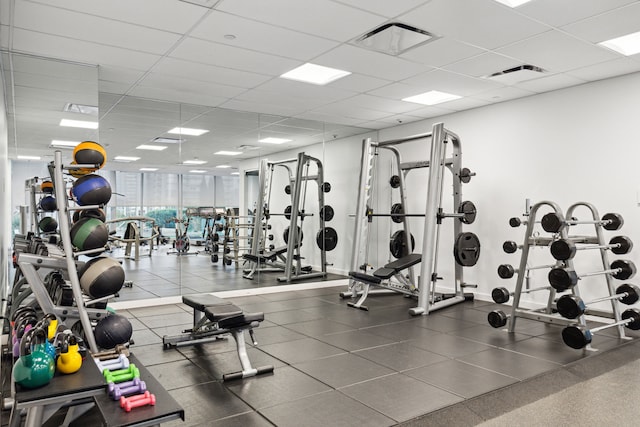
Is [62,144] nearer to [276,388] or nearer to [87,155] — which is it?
[87,155]

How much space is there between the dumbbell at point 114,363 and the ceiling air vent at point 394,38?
2854 millimetres

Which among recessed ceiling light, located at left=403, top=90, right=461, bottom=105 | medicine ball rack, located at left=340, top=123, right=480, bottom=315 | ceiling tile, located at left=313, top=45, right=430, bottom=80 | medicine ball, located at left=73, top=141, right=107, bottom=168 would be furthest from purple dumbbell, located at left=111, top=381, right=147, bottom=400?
recessed ceiling light, located at left=403, top=90, right=461, bottom=105

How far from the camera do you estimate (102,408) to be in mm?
1817

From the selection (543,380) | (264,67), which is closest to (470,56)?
(264,67)

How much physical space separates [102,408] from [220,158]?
6480 millimetres

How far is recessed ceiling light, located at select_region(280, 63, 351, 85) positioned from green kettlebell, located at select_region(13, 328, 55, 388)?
3.22 metres

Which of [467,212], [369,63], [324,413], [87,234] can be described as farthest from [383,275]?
[87,234]

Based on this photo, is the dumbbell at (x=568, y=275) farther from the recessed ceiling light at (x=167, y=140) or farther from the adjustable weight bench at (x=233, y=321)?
the recessed ceiling light at (x=167, y=140)

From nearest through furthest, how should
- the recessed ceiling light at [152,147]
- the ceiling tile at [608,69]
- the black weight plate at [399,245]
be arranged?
the ceiling tile at [608,69] → the black weight plate at [399,245] → the recessed ceiling light at [152,147]

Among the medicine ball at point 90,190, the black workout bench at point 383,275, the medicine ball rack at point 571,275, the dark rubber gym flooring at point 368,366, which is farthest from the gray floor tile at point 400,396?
the black workout bench at point 383,275

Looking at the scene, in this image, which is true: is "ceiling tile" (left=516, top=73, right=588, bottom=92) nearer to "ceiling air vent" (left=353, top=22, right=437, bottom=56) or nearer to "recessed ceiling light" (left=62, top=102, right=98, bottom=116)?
"ceiling air vent" (left=353, top=22, right=437, bottom=56)

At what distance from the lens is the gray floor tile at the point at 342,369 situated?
288 centimetres

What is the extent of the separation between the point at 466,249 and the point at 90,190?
3939 mm

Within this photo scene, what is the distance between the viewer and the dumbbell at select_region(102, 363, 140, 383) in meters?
2.01
